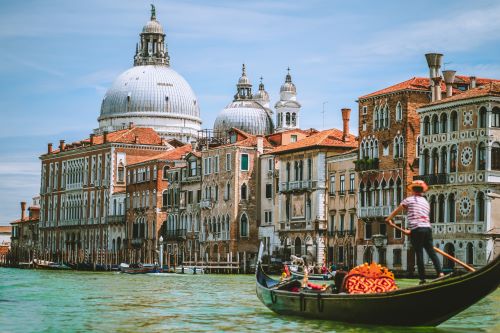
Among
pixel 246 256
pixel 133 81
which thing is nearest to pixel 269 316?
pixel 246 256

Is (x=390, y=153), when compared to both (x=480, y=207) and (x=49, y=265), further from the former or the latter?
(x=49, y=265)

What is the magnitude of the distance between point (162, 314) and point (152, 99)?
6346 centimetres

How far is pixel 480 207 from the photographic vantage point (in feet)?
138

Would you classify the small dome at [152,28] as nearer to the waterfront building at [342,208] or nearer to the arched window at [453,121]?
the waterfront building at [342,208]

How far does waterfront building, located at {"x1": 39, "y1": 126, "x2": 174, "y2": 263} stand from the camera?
250 ft

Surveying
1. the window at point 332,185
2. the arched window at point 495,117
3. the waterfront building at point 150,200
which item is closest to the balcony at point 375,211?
the window at point 332,185

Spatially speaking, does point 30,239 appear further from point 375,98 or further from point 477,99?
point 477,99

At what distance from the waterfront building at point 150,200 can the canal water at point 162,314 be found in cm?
3166

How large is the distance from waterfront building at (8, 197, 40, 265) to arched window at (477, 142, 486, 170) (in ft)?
A: 163

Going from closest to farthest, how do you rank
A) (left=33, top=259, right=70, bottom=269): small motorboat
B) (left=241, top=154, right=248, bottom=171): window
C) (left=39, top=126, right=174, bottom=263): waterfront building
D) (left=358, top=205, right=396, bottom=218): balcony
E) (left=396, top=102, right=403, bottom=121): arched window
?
(left=358, top=205, right=396, bottom=218): balcony < (left=396, top=102, right=403, bottom=121): arched window < (left=241, top=154, right=248, bottom=171): window < (left=33, top=259, right=70, bottom=269): small motorboat < (left=39, top=126, right=174, bottom=263): waterfront building

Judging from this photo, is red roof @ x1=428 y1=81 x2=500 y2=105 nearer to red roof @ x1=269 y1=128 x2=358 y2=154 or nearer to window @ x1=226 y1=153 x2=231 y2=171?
red roof @ x1=269 y1=128 x2=358 y2=154

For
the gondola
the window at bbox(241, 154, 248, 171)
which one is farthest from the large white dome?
the gondola

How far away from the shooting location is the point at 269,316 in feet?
77.3

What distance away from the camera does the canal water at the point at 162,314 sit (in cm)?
2116
